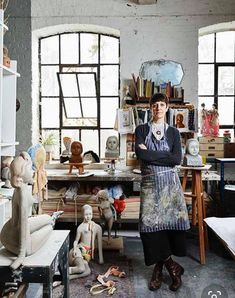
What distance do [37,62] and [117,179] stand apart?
2.14m

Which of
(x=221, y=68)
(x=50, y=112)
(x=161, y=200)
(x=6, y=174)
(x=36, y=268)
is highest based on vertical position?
(x=221, y=68)

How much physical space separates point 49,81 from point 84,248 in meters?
2.75

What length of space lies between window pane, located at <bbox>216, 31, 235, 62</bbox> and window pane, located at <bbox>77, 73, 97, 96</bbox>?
5.95 ft

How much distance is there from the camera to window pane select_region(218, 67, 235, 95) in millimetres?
5621

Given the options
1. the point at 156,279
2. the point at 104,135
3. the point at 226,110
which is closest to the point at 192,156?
the point at 156,279

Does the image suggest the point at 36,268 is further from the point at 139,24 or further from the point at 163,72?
the point at 139,24

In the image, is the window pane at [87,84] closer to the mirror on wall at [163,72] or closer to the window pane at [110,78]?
the window pane at [110,78]

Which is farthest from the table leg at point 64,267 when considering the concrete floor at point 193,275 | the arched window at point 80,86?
the arched window at point 80,86

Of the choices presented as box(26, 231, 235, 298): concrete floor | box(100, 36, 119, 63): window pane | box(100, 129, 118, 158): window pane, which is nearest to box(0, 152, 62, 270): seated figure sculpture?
box(26, 231, 235, 298): concrete floor

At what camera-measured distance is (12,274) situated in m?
2.09

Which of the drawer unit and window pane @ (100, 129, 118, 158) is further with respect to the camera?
window pane @ (100, 129, 118, 158)

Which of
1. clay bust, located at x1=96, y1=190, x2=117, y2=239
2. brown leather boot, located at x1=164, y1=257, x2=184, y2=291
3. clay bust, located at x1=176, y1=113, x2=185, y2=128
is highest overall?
clay bust, located at x1=176, y1=113, x2=185, y2=128

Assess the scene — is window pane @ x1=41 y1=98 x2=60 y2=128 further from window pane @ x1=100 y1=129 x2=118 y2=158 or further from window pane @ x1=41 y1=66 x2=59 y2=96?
window pane @ x1=100 y1=129 x2=118 y2=158

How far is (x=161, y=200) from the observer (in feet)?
11.5
